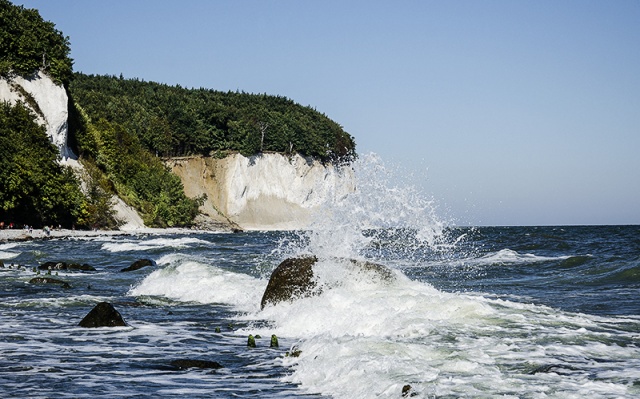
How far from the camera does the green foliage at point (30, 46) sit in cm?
6794

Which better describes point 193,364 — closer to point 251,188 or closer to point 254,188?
point 251,188

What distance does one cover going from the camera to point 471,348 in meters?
10.4

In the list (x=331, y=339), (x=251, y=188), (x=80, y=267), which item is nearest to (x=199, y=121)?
(x=251, y=188)

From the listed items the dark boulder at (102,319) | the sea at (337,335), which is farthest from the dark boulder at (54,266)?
the dark boulder at (102,319)

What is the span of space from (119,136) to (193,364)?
9624cm

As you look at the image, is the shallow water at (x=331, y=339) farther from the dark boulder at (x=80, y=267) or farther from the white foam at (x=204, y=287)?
the dark boulder at (x=80, y=267)

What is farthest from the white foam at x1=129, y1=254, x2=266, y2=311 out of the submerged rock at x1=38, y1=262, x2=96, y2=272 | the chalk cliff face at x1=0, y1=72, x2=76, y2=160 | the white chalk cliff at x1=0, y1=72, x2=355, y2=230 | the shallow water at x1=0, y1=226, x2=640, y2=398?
the white chalk cliff at x1=0, y1=72, x2=355, y2=230

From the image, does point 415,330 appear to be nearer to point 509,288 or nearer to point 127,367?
point 127,367

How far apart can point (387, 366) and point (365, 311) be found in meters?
4.52

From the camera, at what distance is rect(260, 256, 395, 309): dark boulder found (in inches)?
625

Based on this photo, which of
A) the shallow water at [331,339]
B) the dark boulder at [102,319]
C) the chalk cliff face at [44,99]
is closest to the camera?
the shallow water at [331,339]

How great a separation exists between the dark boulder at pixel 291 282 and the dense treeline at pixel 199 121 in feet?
311

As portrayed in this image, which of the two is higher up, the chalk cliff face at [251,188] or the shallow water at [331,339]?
the chalk cliff face at [251,188]

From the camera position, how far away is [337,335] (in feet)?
40.6
